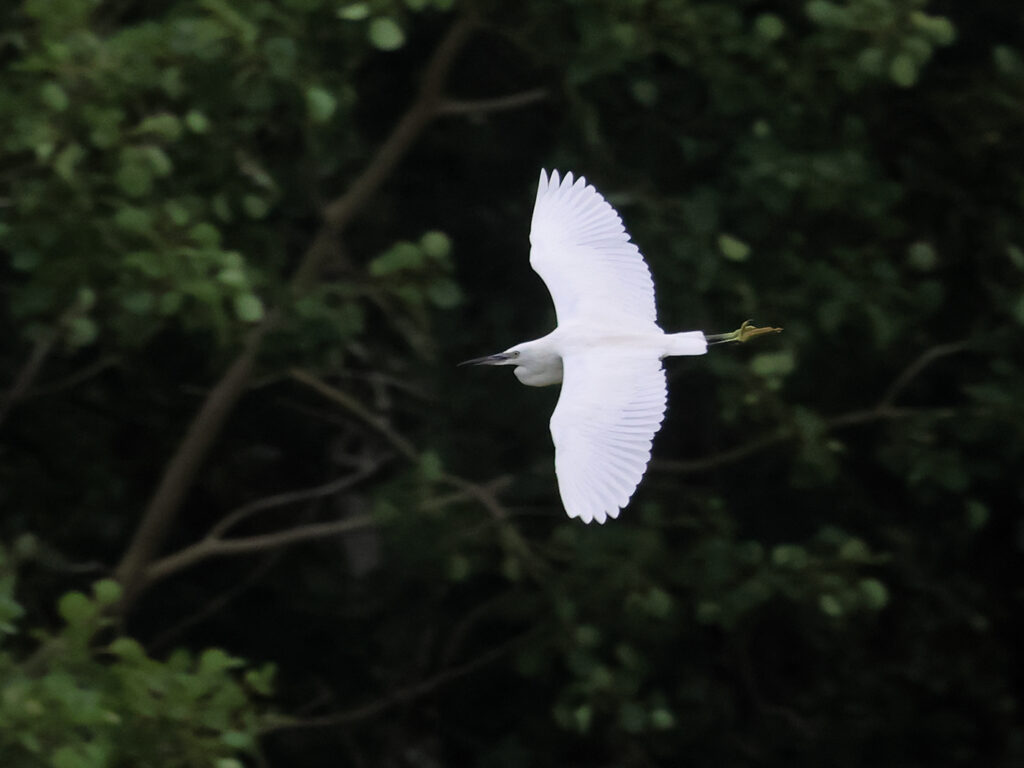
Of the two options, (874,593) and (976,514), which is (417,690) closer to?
(874,593)

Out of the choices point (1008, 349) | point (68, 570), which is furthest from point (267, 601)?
point (1008, 349)

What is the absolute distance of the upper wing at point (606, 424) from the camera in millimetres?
3689

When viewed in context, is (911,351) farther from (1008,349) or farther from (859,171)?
(859,171)

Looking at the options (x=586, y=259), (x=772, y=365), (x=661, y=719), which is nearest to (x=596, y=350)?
(x=586, y=259)

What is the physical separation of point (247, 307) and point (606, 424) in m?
0.99

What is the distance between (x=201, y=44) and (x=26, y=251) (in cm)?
66

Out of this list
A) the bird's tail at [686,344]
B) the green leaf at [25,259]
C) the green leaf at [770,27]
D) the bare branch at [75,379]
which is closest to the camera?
the bird's tail at [686,344]

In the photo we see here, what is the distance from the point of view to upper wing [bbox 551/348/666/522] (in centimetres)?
369

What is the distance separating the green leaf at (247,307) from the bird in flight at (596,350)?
547 mm

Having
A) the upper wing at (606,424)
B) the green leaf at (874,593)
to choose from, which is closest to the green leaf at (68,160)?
the upper wing at (606,424)

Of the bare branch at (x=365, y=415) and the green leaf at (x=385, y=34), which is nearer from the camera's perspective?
the green leaf at (x=385, y=34)

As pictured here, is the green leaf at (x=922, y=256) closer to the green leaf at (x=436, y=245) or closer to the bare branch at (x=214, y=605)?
the green leaf at (x=436, y=245)

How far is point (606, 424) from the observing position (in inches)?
150

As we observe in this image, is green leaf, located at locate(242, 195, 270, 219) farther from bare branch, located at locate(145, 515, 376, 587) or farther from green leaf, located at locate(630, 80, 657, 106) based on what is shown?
green leaf, located at locate(630, 80, 657, 106)
